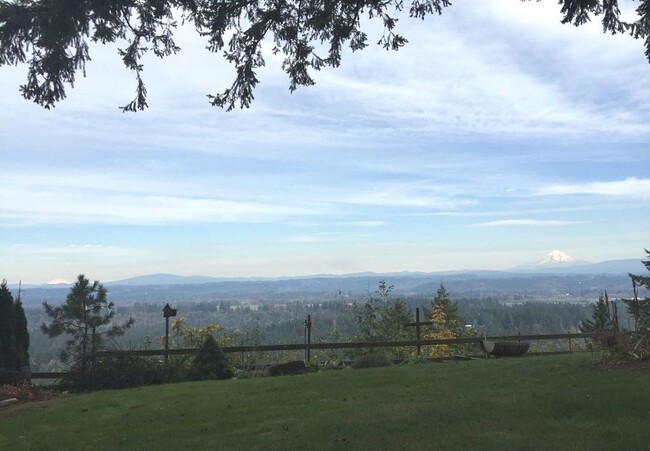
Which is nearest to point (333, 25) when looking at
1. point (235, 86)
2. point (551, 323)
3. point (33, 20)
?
point (235, 86)

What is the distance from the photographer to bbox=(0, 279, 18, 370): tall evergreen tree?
43.8 ft

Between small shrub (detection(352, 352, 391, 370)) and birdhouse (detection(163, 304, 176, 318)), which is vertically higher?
birdhouse (detection(163, 304, 176, 318))

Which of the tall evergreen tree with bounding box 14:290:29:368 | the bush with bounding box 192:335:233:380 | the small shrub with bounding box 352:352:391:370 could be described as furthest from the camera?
the small shrub with bounding box 352:352:391:370

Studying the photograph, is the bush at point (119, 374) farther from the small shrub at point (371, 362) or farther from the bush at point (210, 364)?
the small shrub at point (371, 362)

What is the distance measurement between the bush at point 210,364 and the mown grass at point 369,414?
5.99ft

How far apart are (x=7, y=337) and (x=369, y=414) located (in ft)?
33.7

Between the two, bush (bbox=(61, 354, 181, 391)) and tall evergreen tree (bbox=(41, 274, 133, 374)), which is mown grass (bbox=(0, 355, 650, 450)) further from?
tall evergreen tree (bbox=(41, 274, 133, 374))

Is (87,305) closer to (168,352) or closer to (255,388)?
(168,352)

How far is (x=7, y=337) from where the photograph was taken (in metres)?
13.4

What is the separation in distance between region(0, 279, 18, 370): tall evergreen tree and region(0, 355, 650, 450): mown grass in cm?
270

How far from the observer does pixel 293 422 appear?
7648 mm

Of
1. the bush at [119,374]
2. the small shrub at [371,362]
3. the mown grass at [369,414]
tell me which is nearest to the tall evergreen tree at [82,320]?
the bush at [119,374]

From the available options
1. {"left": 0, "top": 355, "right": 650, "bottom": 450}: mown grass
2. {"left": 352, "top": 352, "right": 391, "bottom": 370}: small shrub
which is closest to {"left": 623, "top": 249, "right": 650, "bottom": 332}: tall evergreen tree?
{"left": 0, "top": 355, "right": 650, "bottom": 450}: mown grass

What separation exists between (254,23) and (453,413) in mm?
5966
